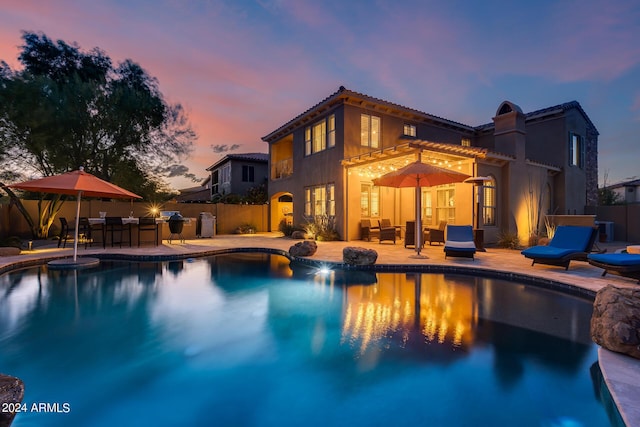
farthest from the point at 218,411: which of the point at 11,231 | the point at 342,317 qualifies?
the point at 11,231

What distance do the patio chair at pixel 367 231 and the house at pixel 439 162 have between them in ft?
0.84

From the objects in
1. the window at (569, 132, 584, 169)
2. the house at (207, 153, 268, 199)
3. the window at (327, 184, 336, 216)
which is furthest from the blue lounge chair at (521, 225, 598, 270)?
the house at (207, 153, 268, 199)

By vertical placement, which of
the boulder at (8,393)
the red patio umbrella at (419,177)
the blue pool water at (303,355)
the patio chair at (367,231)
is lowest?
the blue pool water at (303,355)

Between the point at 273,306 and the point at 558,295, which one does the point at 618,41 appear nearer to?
the point at 558,295

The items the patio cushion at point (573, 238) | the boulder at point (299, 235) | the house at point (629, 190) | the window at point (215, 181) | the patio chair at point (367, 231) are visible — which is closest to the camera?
the patio cushion at point (573, 238)

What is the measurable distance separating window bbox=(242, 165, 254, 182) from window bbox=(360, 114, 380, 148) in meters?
12.1

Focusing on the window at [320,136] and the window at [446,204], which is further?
the window at [320,136]

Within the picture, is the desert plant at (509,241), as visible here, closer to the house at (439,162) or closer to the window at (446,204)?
the house at (439,162)

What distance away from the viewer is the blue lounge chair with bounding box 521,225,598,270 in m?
6.83

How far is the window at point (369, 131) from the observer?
525 inches

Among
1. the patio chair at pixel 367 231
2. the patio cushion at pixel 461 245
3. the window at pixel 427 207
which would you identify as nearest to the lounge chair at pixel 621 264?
the patio cushion at pixel 461 245

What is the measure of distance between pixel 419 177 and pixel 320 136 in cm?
697

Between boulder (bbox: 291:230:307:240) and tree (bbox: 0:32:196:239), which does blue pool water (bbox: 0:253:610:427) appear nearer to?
boulder (bbox: 291:230:307:240)

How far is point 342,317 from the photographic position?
4.65 meters
